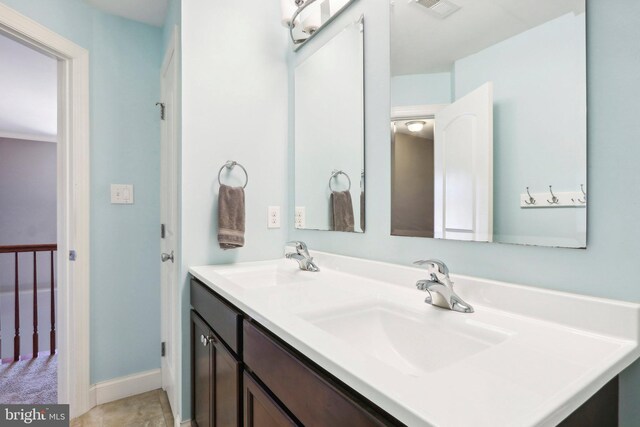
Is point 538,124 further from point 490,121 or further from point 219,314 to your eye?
point 219,314

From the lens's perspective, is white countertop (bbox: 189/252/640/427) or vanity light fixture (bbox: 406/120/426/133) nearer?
white countertop (bbox: 189/252/640/427)

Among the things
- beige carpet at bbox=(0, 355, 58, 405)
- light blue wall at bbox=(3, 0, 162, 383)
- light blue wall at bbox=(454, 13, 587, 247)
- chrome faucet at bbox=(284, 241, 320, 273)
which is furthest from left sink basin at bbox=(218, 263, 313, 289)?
beige carpet at bbox=(0, 355, 58, 405)

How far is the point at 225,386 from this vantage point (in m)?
1.10

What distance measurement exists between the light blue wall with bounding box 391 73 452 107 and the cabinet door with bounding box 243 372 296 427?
1006mm

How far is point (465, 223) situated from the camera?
0.99m

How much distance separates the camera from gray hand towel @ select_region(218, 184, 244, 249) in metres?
1.55

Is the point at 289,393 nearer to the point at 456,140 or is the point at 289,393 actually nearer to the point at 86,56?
the point at 456,140

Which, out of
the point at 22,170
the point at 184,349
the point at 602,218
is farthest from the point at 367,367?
the point at 22,170

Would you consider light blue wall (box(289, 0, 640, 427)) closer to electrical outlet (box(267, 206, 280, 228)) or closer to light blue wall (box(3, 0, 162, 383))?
electrical outlet (box(267, 206, 280, 228))

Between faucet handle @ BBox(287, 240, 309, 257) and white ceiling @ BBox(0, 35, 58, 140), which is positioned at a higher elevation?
white ceiling @ BBox(0, 35, 58, 140)

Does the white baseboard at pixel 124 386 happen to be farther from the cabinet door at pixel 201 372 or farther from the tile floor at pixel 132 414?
the cabinet door at pixel 201 372

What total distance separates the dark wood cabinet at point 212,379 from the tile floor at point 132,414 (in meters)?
0.44

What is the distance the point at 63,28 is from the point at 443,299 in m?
2.30

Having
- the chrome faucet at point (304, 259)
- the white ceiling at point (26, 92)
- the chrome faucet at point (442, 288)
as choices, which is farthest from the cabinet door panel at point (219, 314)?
the white ceiling at point (26, 92)
